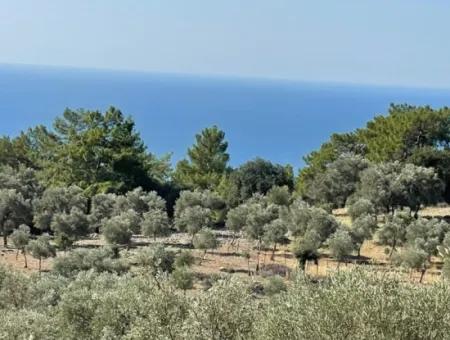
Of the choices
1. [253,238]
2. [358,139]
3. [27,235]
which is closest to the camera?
[27,235]

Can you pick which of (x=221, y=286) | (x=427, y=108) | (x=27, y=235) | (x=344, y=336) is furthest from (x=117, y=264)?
(x=427, y=108)

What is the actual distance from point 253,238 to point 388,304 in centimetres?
2522

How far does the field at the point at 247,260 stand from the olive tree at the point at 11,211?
1739 mm

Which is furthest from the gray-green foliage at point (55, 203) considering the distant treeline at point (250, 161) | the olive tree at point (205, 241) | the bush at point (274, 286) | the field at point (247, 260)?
the bush at point (274, 286)

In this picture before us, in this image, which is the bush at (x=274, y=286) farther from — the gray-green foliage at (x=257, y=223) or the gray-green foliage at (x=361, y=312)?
the gray-green foliage at (x=361, y=312)

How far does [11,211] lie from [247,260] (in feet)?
51.1

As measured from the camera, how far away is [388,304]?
1136 centimetres

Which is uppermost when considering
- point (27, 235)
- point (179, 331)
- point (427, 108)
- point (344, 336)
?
point (427, 108)

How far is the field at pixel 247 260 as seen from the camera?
31.2 metres

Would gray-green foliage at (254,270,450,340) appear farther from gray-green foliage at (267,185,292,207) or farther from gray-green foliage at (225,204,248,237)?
gray-green foliage at (267,185,292,207)

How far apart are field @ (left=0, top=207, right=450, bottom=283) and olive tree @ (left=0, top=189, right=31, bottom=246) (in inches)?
68.5

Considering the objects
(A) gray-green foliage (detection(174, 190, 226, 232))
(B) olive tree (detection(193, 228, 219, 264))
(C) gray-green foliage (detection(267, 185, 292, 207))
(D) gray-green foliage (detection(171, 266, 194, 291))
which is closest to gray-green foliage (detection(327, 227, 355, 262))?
(B) olive tree (detection(193, 228, 219, 264))

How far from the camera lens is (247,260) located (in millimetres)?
34531

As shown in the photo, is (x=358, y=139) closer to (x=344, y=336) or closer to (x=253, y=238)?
(x=253, y=238)
